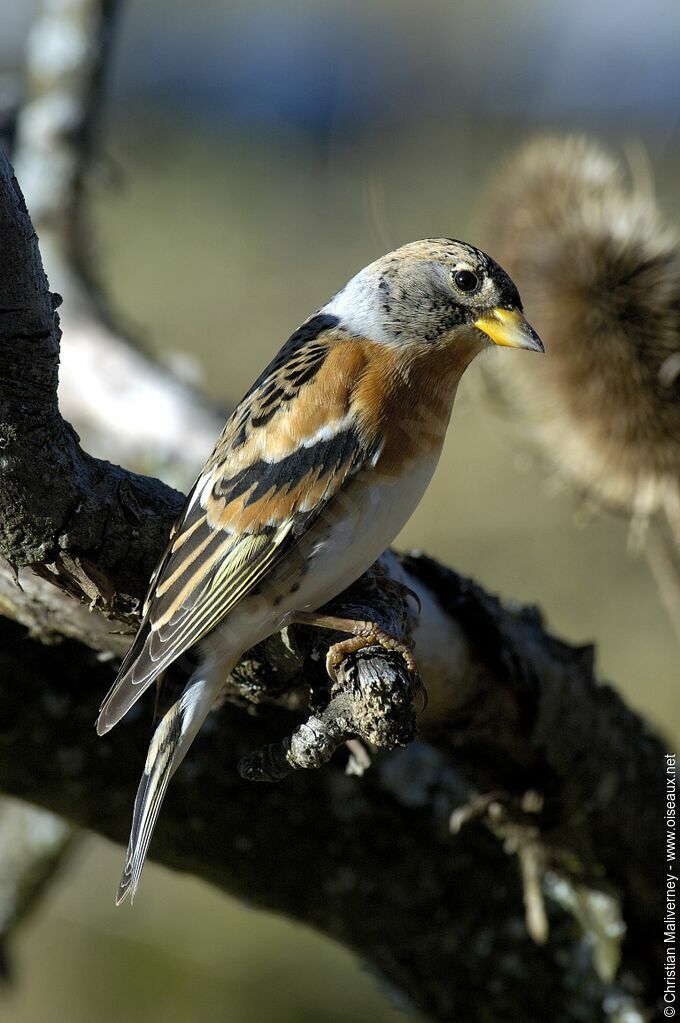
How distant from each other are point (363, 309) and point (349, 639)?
2.67ft

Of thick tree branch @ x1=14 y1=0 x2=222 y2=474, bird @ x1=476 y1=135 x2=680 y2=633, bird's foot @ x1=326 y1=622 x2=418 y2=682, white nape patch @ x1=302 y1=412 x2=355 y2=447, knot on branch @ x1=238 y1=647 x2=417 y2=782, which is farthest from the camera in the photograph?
thick tree branch @ x1=14 y1=0 x2=222 y2=474

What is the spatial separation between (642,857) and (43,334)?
208 centimetres

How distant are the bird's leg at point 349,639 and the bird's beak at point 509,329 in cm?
70

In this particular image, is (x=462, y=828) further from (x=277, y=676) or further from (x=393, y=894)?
(x=277, y=676)

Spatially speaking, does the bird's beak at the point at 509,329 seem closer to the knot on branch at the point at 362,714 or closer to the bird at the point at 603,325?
the knot on branch at the point at 362,714

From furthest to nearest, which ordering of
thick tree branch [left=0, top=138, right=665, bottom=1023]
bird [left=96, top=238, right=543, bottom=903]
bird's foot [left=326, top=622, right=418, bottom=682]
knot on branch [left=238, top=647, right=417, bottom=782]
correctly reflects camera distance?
1. thick tree branch [left=0, top=138, right=665, bottom=1023]
2. bird [left=96, top=238, right=543, bottom=903]
3. bird's foot [left=326, top=622, right=418, bottom=682]
4. knot on branch [left=238, top=647, right=417, bottom=782]

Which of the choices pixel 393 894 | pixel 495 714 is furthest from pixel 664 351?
pixel 393 894

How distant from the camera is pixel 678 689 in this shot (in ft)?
19.4

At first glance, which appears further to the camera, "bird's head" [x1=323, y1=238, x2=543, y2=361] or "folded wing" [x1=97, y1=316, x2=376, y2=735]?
"bird's head" [x1=323, y1=238, x2=543, y2=361]

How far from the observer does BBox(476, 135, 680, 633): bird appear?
3227 mm

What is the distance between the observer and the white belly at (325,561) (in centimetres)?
201

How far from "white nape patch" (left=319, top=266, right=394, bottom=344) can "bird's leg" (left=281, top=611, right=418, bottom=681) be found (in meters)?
0.64

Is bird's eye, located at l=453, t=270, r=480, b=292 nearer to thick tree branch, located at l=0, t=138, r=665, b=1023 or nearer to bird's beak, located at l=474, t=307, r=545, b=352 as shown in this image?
bird's beak, located at l=474, t=307, r=545, b=352

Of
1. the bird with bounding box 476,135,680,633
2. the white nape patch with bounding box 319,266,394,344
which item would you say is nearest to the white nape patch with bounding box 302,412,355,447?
the white nape patch with bounding box 319,266,394,344
